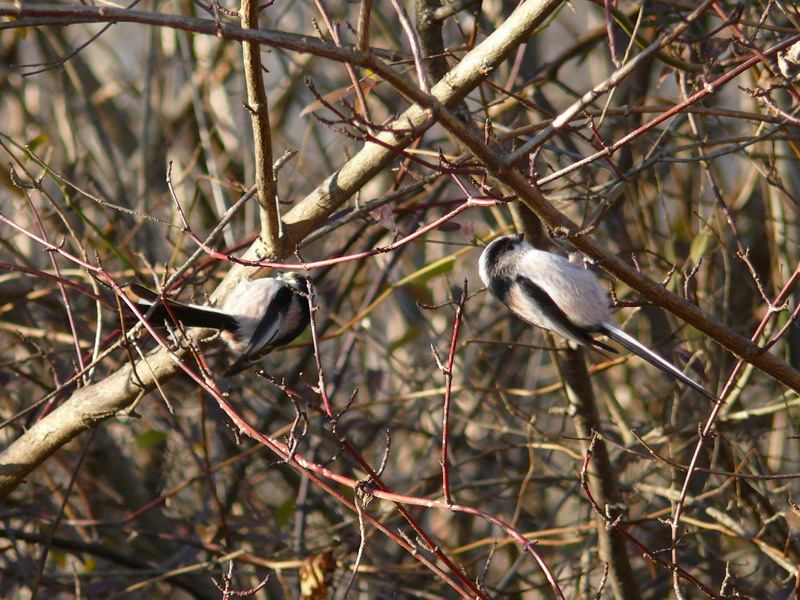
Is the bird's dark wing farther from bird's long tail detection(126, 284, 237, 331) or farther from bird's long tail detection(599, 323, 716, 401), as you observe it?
bird's long tail detection(126, 284, 237, 331)

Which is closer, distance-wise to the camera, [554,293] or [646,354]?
[646,354]

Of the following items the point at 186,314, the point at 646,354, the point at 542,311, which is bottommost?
the point at 646,354

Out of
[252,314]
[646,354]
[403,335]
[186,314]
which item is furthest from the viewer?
[403,335]

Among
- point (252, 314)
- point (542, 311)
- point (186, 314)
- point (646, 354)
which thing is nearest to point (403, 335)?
point (252, 314)

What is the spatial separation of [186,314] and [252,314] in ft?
1.14

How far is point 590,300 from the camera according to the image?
3008 mm

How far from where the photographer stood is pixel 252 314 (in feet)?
10.6

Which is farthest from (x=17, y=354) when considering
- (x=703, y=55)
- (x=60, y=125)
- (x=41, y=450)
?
(x=703, y=55)

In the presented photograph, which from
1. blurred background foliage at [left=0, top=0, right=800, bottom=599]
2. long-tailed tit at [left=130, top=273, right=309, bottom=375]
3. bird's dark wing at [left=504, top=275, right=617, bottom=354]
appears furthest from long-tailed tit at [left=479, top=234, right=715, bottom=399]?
long-tailed tit at [left=130, top=273, right=309, bottom=375]

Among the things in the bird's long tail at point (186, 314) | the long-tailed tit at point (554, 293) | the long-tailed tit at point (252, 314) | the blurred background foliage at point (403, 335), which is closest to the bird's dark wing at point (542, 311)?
the long-tailed tit at point (554, 293)

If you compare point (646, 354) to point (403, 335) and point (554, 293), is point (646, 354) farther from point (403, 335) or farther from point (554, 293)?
point (403, 335)

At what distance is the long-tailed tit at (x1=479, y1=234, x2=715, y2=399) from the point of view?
2973 mm

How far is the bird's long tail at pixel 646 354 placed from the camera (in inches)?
95.8

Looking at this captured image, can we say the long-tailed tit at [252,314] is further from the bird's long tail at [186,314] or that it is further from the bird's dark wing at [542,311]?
the bird's dark wing at [542,311]
